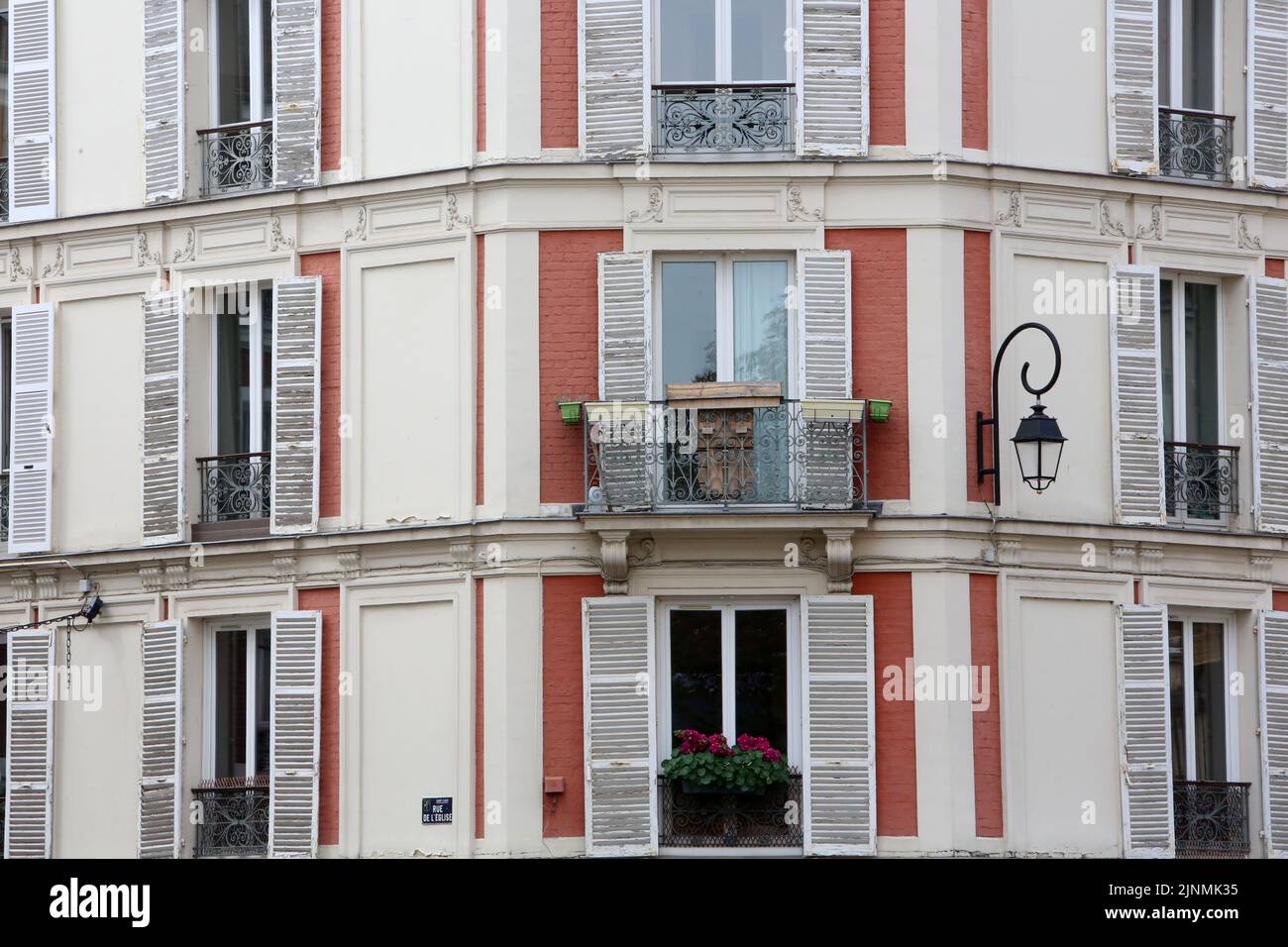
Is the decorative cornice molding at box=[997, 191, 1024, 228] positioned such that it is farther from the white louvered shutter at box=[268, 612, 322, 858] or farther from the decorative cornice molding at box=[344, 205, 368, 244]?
the white louvered shutter at box=[268, 612, 322, 858]

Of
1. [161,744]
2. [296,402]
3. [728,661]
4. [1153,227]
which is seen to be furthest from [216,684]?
[1153,227]

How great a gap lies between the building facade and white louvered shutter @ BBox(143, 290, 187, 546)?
0.05 m

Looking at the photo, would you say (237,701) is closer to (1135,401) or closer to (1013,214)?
(1013,214)

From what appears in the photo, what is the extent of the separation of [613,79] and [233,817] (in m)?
7.29

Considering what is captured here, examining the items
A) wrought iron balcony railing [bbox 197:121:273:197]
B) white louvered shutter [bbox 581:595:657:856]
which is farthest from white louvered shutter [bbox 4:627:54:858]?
white louvered shutter [bbox 581:595:657:856]

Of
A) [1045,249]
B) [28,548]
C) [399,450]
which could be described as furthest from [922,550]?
[28,548]

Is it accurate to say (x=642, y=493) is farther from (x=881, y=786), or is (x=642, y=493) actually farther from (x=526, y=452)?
(x=881, y=786)

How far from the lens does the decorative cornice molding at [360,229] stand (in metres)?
25.5

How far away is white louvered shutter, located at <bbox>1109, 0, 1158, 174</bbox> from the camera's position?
25406mm

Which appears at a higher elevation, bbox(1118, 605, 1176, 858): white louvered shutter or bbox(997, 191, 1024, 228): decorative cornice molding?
bbox(997, 191, 1024, 228): decorative cornice molding

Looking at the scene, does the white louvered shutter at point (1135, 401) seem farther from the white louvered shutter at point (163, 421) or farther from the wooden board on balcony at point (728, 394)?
the white louvered shutter at point (163, 421)

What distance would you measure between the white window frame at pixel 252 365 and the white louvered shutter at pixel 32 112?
212 cm

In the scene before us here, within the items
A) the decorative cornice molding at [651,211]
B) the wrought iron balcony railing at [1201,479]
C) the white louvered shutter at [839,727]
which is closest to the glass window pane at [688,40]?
the decorative cornice molding at [651,211]

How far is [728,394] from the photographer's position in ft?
79.7
